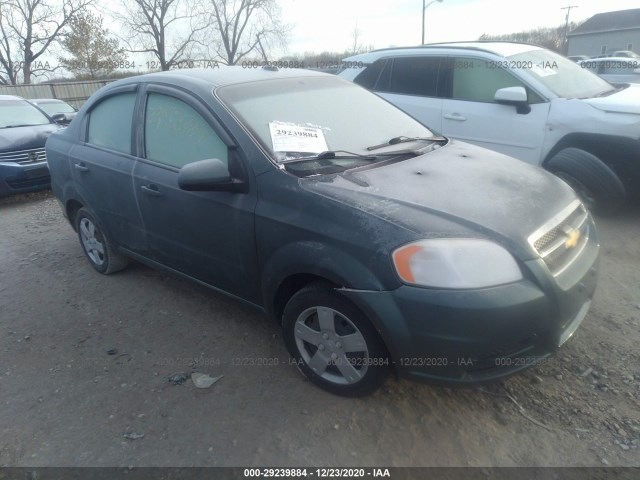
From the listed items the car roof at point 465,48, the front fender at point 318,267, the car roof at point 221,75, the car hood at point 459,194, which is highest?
the car roof at point 465,48

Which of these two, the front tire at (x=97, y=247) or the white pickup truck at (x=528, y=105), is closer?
the front tire at (x=97, y=247)

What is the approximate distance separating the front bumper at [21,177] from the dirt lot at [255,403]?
3.74 m

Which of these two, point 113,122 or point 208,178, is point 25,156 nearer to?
point 113,122

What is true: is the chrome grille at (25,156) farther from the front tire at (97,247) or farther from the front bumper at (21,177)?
the front tire at (97,247)

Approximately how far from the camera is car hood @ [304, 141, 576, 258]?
2160mm

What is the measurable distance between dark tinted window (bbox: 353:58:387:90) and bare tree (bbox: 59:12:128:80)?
2882 cm

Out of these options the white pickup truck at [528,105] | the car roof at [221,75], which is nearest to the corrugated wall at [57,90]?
the white pickup truck at [528,105]

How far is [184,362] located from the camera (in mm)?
2984

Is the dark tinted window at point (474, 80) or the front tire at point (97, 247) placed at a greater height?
the dark tinted window at point (474, 80)

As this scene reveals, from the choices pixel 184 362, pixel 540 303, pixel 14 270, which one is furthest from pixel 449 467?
pixel 14 270

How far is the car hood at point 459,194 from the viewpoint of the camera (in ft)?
7.09

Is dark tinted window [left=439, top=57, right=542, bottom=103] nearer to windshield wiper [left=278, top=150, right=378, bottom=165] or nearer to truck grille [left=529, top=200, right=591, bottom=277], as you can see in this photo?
truck grille [left=529, top=200, right=591, bottom=277]

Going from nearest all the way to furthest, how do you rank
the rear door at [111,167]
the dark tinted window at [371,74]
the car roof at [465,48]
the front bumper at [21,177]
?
the rear door at [111,167] → the car roof at [465,48] → the dark tinted window at [371,74] → the front bumper at [21,177]

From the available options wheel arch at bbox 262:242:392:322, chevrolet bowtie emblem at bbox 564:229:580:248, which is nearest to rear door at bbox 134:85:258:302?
wheel arch at bbox 262:242:392:322
